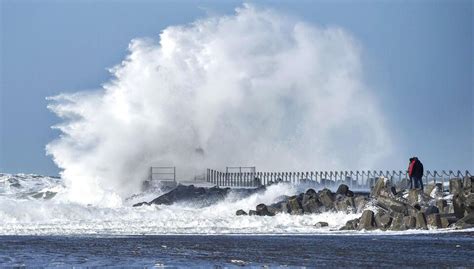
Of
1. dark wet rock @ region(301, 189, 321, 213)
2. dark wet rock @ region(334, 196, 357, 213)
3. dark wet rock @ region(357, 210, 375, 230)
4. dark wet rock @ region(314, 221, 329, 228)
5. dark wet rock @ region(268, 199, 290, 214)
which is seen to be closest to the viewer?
dark wet rock @ region(357, 210, 375, 230)

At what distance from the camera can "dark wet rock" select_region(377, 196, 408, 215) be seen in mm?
28794

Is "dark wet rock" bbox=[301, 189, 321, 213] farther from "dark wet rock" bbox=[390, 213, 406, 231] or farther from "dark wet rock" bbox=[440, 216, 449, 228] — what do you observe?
"dark wet rock" bbox=[440, 216, 449, 228]

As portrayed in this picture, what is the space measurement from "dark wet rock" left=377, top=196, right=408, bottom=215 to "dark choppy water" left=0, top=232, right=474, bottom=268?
159 inches

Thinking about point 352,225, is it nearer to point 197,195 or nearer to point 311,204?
point 311,204

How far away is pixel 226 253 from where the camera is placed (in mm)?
19125

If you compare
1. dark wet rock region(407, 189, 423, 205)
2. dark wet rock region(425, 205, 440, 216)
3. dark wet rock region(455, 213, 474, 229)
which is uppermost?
dark wet rock region(407, 189, 423, 205)

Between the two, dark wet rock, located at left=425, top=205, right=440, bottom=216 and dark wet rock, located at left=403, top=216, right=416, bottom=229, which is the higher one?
dark wet rock, located at left=425, top=205, right=440, bottom=216

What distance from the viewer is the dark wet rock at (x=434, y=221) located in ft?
88.3

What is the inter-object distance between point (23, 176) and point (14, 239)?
44784 millimetres

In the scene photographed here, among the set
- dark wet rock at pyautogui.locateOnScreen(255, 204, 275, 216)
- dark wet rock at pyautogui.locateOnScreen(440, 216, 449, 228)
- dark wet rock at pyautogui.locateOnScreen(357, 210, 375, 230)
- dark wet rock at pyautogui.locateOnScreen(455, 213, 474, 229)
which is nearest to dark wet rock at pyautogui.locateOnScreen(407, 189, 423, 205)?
dark wet rock at pyautogui.locateOnScreen(357, 210, 375, 230)

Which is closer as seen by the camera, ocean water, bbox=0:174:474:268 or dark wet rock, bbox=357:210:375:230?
ocean water, bbox=0:174:474:268

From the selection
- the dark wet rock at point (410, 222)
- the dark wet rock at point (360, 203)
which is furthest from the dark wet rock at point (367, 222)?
the dark wet rock at point (360, 203)

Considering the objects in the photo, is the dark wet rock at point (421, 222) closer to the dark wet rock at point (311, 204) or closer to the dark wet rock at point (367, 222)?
the dark wet rock at point (367, 222)

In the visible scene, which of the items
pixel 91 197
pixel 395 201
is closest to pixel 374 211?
pixel 395 201
